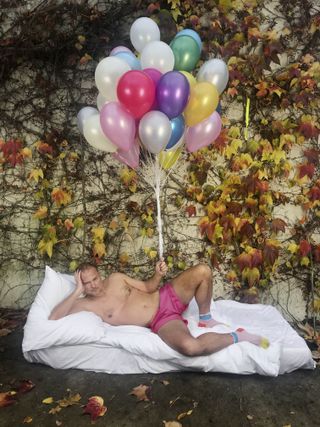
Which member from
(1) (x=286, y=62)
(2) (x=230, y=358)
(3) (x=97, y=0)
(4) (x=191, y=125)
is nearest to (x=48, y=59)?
(3) (x=97, y=0)

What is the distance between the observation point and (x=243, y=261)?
3582 mm

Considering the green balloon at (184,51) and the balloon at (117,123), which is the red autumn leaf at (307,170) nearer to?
the green balloon at (184,51)

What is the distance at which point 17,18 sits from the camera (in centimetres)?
382

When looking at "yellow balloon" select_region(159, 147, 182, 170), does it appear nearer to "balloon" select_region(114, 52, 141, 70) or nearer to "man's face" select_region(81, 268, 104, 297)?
"balloon" select_region(114, 52, 141, 70)

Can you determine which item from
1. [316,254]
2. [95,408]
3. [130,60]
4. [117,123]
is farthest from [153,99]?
[316,254]

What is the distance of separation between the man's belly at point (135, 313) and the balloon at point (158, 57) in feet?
5.26

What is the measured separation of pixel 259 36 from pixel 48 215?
7.91 ft

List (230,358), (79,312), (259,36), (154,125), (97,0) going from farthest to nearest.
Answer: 1. (97,0)
2. (259,36)
3. (79,312)
4. (230,358)
5. (154,125)

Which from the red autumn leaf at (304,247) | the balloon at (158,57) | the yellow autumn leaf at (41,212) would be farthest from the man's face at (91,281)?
the red autumn leaf at (304,247)

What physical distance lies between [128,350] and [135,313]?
1.10 feet

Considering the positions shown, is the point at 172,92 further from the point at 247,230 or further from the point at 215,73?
the point at 247,230

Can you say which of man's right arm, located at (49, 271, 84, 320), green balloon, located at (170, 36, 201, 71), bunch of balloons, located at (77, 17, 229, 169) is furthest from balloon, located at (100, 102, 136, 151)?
man's right arm, located at (49, 271, 84, 320)

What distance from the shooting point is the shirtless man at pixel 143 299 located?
292cm

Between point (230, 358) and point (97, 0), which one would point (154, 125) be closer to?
point (230, 358)
